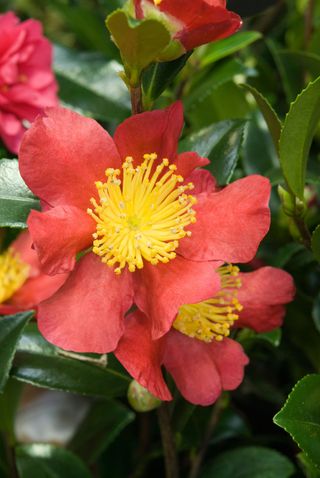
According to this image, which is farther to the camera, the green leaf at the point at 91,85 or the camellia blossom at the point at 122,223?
the green leaf at the point at 91,85

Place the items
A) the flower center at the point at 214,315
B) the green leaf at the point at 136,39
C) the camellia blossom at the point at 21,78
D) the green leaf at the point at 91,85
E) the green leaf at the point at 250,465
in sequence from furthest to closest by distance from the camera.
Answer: the green leaf at the point at 91,85 < the camellia blossom at the point at 21,78 < the green leaf at the point at 250,465 < the flower center at the point at 214,315 < the green leaf at the point at 136,39

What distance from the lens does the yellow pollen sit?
92 cm

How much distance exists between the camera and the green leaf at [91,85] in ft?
3.92

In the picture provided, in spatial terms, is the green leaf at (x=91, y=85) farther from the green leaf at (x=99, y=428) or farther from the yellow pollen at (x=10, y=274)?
the green leaf at (x=99, y=428)

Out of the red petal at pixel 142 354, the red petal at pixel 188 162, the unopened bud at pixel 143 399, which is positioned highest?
the red petal at pixel 188 162

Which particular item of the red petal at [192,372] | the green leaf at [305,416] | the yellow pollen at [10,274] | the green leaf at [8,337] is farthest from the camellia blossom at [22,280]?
the green leaf at [305,416]

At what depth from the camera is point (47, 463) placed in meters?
0.95

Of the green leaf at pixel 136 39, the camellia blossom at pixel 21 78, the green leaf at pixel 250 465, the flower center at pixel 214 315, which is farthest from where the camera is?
the camellia blossom at pixel 21 78

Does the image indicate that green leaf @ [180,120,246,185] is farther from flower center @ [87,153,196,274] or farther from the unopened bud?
the unopened bud

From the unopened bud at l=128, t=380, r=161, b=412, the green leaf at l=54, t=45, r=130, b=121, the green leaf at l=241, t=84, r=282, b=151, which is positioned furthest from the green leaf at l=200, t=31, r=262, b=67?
the unopened bud at l=128, t=380, r=161, b=412

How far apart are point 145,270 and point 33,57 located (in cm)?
51

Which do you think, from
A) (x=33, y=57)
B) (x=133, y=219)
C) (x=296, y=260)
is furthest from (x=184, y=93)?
(x=133, y=219)

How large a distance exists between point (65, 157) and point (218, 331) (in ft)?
0.71

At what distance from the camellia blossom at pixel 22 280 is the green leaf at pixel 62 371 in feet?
0.24
